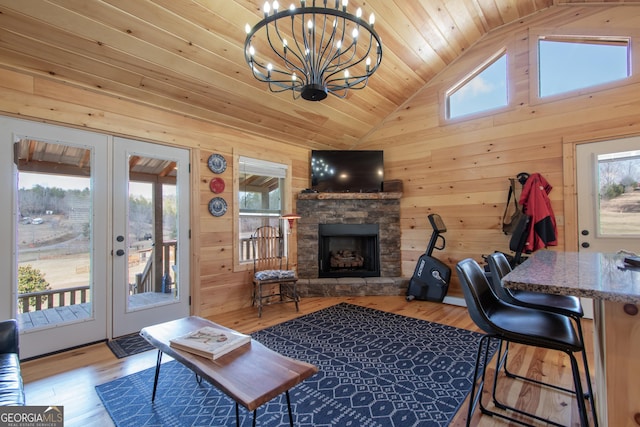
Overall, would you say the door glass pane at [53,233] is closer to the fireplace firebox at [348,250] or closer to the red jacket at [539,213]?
the fireplace firebox at [348,250]

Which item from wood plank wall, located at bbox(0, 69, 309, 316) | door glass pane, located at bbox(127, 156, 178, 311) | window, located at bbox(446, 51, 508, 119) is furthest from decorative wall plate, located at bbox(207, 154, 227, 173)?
window, located at bbox(446, 51, 508, 119)

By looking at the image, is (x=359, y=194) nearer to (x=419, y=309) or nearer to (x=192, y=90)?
(x=419, y=309)

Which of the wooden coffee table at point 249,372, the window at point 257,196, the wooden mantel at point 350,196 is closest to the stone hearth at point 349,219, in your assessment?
the wooden mantel at point 350,196

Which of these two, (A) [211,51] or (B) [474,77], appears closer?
(A) [211,51]

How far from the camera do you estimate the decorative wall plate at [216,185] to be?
12.4 feet

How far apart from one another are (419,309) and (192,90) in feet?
12.0

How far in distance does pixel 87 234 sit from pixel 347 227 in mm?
3274

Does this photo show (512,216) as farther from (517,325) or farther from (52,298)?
(52,298)

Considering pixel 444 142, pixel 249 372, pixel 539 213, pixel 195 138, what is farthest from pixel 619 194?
pixel 195 138

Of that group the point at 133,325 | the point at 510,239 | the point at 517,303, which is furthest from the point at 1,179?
the point at 510,239

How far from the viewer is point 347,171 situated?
4.92 meters

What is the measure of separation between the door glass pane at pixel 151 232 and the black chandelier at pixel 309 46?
1569 millimetres

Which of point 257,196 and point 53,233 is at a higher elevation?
point 257,196

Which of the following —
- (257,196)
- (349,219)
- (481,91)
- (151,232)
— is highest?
(481,91)
